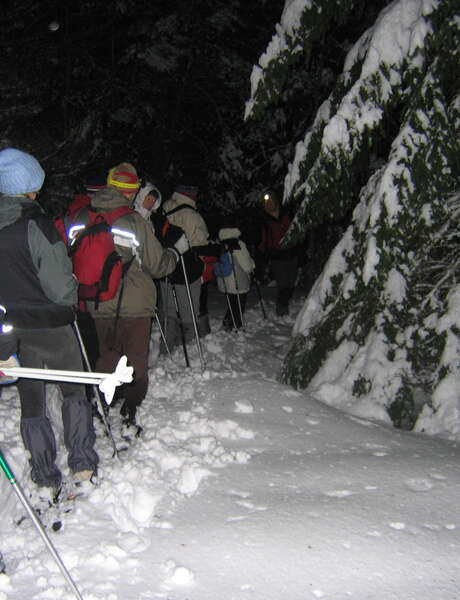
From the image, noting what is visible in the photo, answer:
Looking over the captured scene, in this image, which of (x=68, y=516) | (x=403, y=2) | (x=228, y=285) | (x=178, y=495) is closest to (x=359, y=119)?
(x=403, y=2)

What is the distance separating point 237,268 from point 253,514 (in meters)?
6.41

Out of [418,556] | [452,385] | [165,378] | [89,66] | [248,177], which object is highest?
[89,66]

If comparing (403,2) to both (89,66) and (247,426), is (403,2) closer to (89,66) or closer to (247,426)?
(247,426)

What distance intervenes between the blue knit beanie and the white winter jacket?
579 centimetres

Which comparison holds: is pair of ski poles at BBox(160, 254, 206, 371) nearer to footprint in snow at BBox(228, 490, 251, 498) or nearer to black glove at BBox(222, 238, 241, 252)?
black glove at BBox(222, 238, 241, 252)

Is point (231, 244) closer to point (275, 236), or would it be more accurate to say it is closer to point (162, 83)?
point (275, 236)

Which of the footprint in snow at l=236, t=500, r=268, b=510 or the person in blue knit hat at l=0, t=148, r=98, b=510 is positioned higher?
the person in blue knit hat at l=0, t=148, r=98, b=510

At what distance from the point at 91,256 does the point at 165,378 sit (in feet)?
7.31

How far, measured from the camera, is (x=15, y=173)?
324 centimetres

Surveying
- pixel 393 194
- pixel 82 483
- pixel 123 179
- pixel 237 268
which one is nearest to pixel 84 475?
pixel 82 483

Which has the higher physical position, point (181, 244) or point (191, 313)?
point (181, 244)

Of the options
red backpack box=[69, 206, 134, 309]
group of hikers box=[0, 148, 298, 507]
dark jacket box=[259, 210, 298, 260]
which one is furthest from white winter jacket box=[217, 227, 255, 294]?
red backpack box=[69, 206, 134, 309]

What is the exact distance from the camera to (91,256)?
4230mm

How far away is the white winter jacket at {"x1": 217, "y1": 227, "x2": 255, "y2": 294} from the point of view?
896 centimetres
